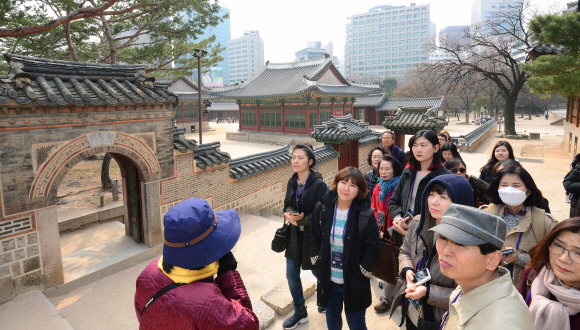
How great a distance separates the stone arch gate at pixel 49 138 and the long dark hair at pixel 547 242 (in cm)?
569

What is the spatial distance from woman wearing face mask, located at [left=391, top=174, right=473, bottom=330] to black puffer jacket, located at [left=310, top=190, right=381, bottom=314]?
0.33 metres

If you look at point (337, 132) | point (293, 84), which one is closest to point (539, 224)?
point (337, 132)

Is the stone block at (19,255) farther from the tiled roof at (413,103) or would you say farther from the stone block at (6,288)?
the tiled roof at (413,103)

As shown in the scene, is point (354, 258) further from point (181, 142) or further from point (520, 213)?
point (181, 142)

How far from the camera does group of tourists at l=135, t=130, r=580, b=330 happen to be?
1.63 m

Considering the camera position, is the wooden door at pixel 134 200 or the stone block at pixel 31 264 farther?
the wooden door at pixel 134 200

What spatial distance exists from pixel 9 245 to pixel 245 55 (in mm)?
113528

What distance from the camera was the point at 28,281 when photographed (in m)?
4.80

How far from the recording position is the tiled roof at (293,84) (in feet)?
76.7

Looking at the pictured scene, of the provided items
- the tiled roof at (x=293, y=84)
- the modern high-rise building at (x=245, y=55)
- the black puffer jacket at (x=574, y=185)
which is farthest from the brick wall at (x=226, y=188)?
the modern high-rise building at (x=245, y=55)

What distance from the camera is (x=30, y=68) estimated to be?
16.6 feet

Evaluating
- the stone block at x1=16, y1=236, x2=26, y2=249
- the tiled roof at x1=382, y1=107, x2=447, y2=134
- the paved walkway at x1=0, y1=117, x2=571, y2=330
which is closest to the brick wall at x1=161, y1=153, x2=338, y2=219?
the paved walkway at x1=0, y1=117, x2=571, y2=330

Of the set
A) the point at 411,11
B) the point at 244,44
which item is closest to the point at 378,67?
the point at 411,11

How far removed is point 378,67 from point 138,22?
9842cm
